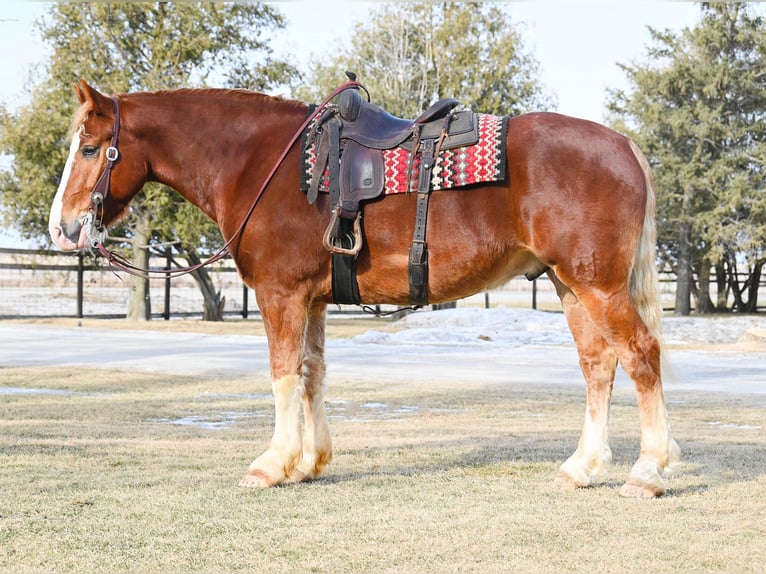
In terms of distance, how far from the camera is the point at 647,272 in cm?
552

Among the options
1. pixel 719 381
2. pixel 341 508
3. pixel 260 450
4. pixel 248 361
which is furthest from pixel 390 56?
pixel 341 508

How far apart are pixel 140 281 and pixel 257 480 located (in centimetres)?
2434

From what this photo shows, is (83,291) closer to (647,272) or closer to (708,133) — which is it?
(708,133)

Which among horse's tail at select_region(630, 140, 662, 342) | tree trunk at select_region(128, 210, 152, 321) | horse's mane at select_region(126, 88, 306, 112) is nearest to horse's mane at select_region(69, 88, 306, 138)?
horse's mane at select_region(126, 88, 306, 112)

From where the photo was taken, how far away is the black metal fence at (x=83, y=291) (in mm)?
30281

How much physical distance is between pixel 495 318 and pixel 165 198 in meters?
9.72

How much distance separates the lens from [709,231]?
34.4 metres

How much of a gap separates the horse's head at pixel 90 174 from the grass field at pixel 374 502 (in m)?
1.54

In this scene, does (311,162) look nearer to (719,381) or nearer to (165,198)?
(719,381)

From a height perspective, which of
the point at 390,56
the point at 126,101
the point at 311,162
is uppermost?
the point at 390,56

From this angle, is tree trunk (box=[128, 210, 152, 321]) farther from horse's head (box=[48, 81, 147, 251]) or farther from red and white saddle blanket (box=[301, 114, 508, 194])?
red and white saddle blanket (box=[301, 114, 508, 194])

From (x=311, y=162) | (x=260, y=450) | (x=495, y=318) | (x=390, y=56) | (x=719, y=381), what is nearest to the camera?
(x=311, y=162)

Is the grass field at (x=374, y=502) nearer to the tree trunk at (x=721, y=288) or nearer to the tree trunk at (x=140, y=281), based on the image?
the tree trunk at (x=140, y=281)

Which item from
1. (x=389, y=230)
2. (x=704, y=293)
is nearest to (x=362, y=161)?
(x=389, y=230)
